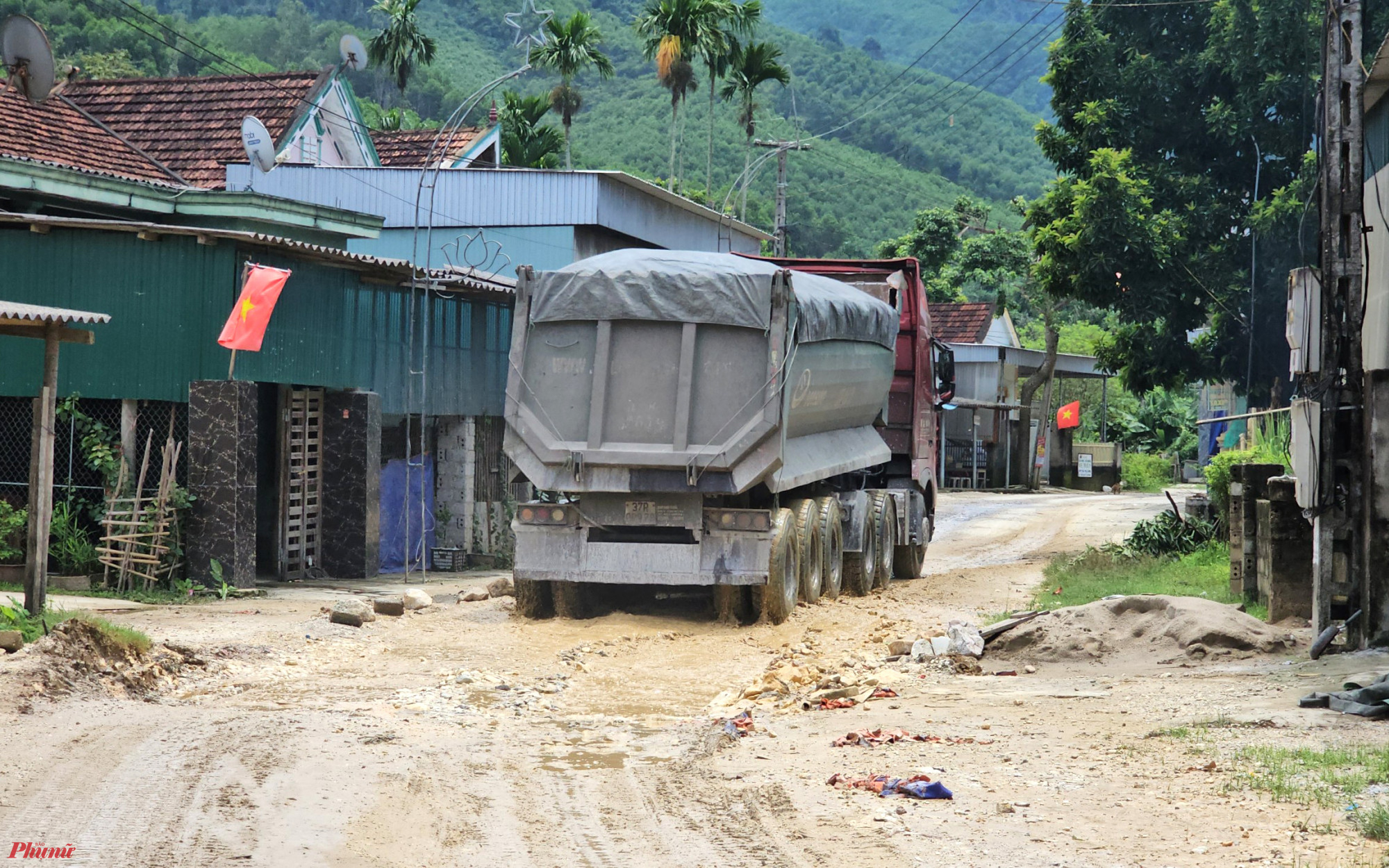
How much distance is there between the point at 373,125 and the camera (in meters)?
55.5

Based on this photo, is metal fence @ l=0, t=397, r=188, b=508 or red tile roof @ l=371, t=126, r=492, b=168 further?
red tile roof @ l=371, t=126, r=492, b=168

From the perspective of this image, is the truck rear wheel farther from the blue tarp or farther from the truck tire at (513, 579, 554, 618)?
the truck tire at (513, 579, 554, 618)

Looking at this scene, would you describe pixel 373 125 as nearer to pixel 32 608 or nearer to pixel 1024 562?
pixel 1024 562

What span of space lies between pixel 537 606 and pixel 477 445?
7.77 m

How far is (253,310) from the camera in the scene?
51.7 feet

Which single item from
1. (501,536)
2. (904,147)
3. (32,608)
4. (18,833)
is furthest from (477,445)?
(904,147)

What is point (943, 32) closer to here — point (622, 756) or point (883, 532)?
point (883, 532)

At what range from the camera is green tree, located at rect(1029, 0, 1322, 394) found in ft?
87.8

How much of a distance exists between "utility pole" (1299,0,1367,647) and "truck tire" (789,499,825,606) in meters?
4.99

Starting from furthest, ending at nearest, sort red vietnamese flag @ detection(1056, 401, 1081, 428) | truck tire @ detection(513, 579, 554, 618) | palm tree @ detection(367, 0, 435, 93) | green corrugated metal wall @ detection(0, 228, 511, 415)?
palm tree @ detection(367, 0, 435, 93) < red vietnamese flag @ detection(1056, 401, 1081, 428) < green corrugated metal wall @ detection(0, 228, 511, 415) < truck tire @ detection(513, 579, 554, 618)

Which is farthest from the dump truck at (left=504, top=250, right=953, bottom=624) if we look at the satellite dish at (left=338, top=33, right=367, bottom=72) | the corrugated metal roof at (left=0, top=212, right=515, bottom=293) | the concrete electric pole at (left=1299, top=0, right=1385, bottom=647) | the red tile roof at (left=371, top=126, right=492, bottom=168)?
the red tile roof at (left=371, top=126, right=492, bottom=168)

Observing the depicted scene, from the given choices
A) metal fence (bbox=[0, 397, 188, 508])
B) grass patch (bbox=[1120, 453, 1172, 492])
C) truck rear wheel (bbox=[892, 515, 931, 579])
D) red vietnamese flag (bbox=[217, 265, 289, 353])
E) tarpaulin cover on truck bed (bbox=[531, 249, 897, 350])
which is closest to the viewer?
tarpaulin cover on truck bed (bbox=[531, 249, 897, 350])

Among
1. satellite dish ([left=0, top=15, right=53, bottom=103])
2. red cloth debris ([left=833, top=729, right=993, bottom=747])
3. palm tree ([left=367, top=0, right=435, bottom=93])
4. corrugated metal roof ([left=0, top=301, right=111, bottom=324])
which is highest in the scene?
palm tree ([left=367, top=0, right=435, bottom=93])

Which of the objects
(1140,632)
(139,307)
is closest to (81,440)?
(139,307)
